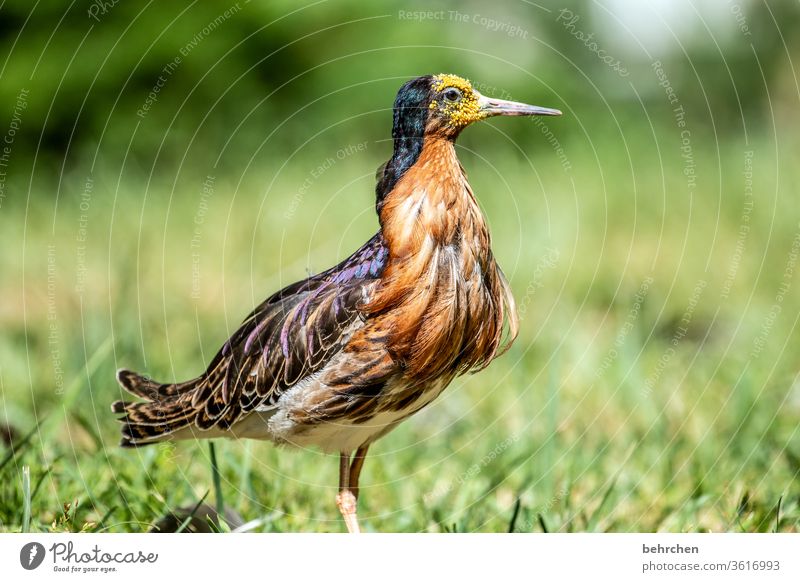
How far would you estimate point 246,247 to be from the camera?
4703mm

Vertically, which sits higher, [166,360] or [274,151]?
[274,151]

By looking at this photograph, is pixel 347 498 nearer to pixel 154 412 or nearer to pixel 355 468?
pixel 355 468

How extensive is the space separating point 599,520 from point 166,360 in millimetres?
1884

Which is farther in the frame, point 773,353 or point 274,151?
point 274,151

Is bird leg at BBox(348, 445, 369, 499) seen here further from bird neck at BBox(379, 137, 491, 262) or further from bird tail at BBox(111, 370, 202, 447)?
bird neck at BBox(379, 137, 491, 262)

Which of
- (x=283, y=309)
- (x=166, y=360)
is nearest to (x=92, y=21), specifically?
(x=166, y=360)

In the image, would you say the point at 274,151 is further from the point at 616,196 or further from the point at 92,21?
the point at 616,196

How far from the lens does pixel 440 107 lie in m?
1.80

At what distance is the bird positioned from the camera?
5.95ft

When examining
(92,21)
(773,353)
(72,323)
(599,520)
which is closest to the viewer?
(599,520)

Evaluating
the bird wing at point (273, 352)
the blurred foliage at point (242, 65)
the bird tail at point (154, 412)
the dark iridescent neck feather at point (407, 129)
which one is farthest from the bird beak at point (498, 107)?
the blurred foliage at point (242, 65)

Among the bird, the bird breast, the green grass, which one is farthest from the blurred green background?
the bird breast

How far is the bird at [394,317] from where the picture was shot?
1.81 metres

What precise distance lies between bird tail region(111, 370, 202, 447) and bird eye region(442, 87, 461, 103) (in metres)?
0.97
